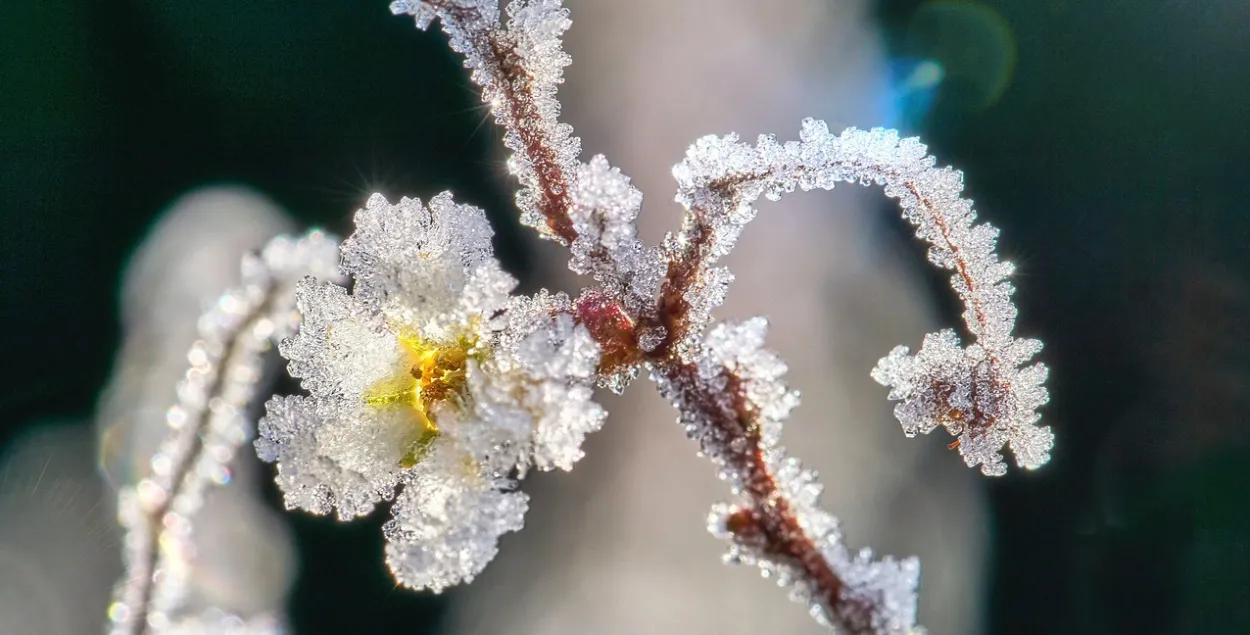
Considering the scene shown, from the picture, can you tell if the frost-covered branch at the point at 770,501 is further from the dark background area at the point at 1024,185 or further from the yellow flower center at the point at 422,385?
the dark background area at the point at 1024,185

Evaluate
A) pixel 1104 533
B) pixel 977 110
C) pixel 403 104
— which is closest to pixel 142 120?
pixel 403 104

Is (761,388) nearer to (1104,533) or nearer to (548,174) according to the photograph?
(548,174)

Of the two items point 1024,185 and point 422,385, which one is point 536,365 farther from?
point 1024,185

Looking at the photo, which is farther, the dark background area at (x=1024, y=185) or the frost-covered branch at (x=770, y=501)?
the dark background area at (x=1024, y=185)

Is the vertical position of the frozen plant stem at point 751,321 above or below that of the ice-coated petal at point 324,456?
above

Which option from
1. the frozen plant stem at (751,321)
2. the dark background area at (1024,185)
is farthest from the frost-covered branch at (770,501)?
the dark background area at (1024,185)

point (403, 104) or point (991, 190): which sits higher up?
point (991, 190)
